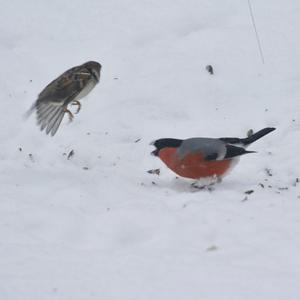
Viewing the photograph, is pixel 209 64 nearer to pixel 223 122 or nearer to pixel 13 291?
pixel 223 122

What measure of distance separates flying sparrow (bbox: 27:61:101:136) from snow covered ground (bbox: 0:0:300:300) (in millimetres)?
315

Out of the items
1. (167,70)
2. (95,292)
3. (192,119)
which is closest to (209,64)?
(167,70)

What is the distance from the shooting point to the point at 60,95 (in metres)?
5.69

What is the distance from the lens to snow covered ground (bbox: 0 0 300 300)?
3646mm

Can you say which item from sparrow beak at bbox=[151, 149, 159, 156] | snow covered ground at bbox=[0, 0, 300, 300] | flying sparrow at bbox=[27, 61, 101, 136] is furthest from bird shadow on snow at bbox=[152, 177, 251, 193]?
flying sparrow at bbox=[27, 61, 101, 136]

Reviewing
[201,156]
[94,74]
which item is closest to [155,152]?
[201,156]

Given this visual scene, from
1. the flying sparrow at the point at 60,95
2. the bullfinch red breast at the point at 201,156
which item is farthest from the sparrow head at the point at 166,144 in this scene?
the flying sparrow at the point at 60,95

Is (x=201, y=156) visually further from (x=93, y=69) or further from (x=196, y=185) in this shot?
(x=93, y=69)

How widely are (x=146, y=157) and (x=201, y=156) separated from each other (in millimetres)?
742

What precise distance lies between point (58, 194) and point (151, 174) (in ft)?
3.24

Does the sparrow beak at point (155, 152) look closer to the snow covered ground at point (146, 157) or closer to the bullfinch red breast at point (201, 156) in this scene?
the bullfinch red breast at point (201, 156)

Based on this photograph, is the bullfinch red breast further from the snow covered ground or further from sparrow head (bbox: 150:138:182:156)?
the snow covered ground

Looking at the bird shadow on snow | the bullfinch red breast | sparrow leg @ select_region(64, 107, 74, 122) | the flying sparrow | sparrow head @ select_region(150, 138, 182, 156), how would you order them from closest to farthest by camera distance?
1. the bird shadow on snow
2. the bullfinch red breast
3. sparrow head @ select_region(150, 138, 182, 156)
4. the flying sparrow
5. sparrow leg @ select_region(64, 107, 74, 122)

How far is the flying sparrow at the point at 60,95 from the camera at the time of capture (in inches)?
224
